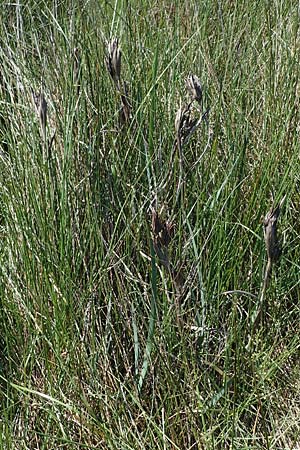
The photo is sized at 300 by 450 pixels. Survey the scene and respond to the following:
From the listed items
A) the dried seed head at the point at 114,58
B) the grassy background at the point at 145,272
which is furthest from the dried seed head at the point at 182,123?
the dried seed head at the point at 114,58

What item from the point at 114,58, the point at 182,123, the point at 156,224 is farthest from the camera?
the point at 114,58

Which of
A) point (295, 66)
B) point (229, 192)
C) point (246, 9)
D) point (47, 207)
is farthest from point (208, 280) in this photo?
point (246, 9)

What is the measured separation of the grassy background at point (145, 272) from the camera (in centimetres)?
119

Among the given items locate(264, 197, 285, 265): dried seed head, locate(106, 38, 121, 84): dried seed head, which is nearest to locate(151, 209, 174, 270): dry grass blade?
locate(264, 197, 285, 265): dried seed head

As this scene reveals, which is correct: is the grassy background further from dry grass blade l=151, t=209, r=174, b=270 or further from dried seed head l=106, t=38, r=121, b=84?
dried seed head l=106, t=38, r=121, b=84

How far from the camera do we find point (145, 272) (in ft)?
4.55

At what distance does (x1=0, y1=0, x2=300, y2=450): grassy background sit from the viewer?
1191 millimetres

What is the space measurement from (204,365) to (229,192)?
0.35 m

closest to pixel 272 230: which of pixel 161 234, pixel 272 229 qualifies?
pixel 272 229

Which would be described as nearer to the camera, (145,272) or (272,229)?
(272,229)

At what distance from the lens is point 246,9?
2080 millimetres

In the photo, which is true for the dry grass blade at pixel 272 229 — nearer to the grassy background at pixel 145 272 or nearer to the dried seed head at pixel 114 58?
the grassy background at pixel 145 272

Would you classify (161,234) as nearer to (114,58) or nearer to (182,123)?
(182,123)

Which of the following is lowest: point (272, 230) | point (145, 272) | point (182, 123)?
point (145, 272)
